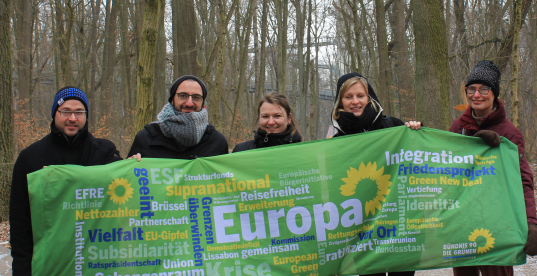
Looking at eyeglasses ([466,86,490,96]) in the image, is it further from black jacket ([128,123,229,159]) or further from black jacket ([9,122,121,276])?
black jacket ([9,122,121,276])

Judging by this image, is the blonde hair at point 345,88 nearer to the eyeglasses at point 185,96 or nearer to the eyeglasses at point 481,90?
the eyeglasses at point 481,90

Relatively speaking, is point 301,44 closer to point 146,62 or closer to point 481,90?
point 146,62

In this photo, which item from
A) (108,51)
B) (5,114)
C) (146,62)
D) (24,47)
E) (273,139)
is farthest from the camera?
(108,51)

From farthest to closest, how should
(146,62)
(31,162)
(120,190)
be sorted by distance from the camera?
(146,62) < (120,190) < (31,162)

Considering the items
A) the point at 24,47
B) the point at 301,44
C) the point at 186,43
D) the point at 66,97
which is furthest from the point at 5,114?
the point at 301,44

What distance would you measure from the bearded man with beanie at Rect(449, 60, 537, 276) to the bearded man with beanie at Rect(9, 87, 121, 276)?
3089 millimetres

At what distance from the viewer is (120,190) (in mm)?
3062

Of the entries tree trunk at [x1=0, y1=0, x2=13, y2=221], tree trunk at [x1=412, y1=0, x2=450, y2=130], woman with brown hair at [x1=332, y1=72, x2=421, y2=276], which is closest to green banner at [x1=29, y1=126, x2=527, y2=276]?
woman with brown hair at [x1=332, y1=72, x2=421, y2=276]

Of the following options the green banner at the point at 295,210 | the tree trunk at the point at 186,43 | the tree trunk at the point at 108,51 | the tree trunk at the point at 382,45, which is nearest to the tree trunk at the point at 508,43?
the tree trunk at the point at 382,45

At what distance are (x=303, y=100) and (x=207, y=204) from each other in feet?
75.2

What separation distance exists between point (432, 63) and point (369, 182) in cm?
430

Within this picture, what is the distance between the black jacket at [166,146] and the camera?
3307 millimetres

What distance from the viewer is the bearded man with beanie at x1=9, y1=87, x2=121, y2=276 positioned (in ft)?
9.29

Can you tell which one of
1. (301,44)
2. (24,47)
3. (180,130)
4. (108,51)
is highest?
(301,44)
